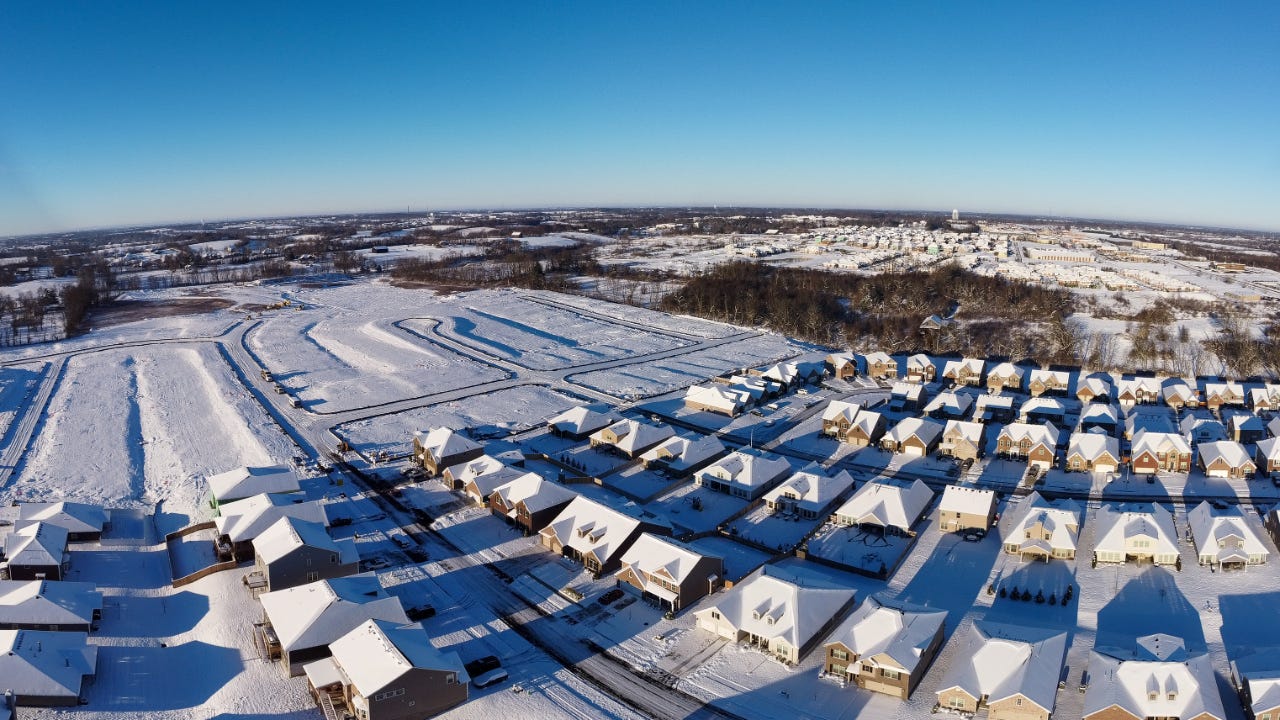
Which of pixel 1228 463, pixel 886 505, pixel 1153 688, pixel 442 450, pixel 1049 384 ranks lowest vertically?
pixel 1153 688

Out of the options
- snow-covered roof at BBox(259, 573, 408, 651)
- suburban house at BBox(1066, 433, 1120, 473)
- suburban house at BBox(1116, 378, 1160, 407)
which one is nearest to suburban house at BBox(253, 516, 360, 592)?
snow-covered roof at BBox(259, 573, 408, 651)

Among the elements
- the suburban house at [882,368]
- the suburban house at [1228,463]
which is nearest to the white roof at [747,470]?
the suburban house at [1228,463]

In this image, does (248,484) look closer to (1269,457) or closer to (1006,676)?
(1006,676)

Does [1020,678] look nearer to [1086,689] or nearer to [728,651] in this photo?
[1086,689]

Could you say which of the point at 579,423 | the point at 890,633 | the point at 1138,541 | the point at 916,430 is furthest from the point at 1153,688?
the point at 579,423

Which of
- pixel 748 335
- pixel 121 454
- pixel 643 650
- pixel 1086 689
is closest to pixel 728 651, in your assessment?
pixel 643 650

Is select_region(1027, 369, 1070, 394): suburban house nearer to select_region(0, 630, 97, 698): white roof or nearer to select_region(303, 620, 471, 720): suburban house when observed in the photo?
select_region(303, 620, 471, 720): suburban house
